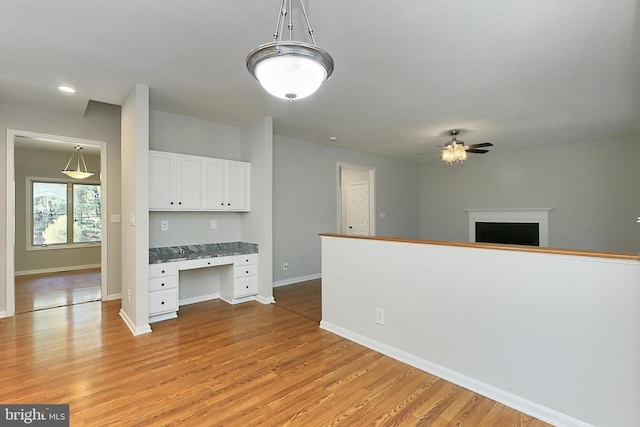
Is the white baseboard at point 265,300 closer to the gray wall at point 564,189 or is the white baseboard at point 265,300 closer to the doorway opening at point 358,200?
the doorway opening at point 358,200

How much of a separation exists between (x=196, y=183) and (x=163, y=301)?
4.90ft

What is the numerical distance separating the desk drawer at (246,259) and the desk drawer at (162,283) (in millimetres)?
812

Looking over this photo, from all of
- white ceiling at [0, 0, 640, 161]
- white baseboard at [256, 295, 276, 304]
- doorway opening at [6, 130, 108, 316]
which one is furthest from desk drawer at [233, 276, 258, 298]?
doorway opening at [6, 130, 108, 316]

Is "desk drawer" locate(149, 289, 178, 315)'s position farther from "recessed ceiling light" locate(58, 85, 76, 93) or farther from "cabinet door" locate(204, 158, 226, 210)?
"recessed ceiling light" locate(58, 85, 76, 93)

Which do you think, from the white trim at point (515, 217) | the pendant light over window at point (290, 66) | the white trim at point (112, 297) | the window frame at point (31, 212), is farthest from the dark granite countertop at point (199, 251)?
the white trim at point (515, 217)

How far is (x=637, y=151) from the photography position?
535 cm

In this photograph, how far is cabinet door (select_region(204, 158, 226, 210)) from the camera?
4.13 m

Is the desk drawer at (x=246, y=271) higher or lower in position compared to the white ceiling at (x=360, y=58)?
lower

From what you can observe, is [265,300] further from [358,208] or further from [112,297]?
[358,208]

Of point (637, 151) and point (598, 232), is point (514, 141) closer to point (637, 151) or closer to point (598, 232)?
point (637, 151)

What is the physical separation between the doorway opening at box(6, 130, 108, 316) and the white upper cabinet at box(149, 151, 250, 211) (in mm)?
2420

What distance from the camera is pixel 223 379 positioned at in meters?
2.39

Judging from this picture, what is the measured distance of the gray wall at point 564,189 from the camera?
5.47 m

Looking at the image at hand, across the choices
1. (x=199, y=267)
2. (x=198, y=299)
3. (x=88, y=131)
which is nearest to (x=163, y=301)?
(x=199, y=267)
